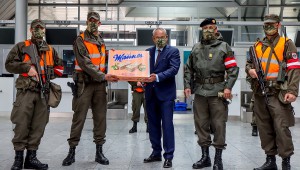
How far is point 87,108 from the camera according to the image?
13.4 feet

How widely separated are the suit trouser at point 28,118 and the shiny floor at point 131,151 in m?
0.39

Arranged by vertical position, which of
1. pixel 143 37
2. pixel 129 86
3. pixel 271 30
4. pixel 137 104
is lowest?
pixel 137 104

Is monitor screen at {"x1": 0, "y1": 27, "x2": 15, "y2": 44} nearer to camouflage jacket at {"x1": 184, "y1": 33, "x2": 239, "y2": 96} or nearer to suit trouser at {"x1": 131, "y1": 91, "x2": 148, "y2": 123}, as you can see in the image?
suit trouser at {"x1": 131, "y1": 91, "x2": 148, "y2": 123}

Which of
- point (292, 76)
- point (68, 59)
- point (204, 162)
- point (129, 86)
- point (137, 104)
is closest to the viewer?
point (292, 76)

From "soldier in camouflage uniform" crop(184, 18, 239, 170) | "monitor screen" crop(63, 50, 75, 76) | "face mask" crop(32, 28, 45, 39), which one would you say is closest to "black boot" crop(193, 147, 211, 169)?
"soldier in camouflage uniform" crop(184, 18, 239, 170)

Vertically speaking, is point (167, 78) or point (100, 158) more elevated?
point (167, 78)

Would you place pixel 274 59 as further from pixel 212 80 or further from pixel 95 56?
pixel 95 56

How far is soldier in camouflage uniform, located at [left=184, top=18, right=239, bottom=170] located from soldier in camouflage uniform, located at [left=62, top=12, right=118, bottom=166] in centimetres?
107

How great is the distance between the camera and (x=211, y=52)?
12.7 feet

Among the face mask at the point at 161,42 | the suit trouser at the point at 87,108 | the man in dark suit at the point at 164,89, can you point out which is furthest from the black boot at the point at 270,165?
the suit trouser at the point at 87,108

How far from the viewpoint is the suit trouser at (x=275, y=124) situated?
139 inches

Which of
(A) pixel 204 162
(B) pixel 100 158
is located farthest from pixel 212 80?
(B) pixel 100 158

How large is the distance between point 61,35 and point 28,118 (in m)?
7.71

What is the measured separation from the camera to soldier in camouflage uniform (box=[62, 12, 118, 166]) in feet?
13.2
